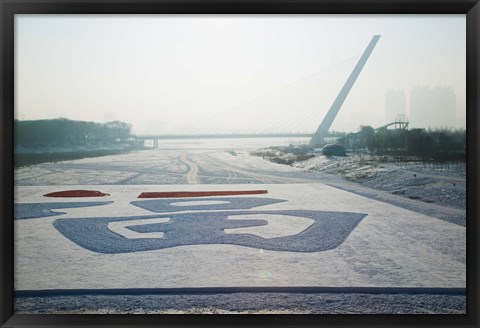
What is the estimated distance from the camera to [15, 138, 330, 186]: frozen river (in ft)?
43.9

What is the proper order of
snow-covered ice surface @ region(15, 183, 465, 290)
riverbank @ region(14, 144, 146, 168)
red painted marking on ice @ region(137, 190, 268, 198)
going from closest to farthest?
snow-covered ice surface @ region(15, 183, 465, 290) < red painted marking on ice @ region(137, 190, 268, 198) < riverbank @ region(14, 144, 146, 168)

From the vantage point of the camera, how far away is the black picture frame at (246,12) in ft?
9.72

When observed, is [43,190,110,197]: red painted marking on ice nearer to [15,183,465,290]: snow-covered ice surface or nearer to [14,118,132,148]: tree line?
[14,118,132,148]: tree line

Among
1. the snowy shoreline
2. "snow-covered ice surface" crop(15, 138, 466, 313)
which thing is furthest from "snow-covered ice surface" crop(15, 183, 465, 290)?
the snowy shoreline

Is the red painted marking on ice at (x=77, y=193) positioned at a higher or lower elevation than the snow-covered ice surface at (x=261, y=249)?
higher

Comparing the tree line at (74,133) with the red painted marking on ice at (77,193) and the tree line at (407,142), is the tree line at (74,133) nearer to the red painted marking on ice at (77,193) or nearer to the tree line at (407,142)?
the red painted marking on ice at (77,193)

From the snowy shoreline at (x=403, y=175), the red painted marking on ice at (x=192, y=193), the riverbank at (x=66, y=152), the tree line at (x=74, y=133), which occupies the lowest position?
the red painted marking on ice at (x=192, y=193)

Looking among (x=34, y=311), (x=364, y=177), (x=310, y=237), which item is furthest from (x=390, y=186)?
(x=34, y=311)

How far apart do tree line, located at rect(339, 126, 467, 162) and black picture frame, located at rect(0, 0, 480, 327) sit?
784cm

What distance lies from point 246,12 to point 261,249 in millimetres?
3555

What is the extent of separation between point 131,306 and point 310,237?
329 cm

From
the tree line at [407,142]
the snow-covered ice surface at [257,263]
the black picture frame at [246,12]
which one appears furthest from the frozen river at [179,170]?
the black picture frame at [246,12]

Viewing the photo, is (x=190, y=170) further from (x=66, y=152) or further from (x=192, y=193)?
(x=66, y=152)

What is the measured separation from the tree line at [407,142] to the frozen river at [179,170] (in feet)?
7.64
